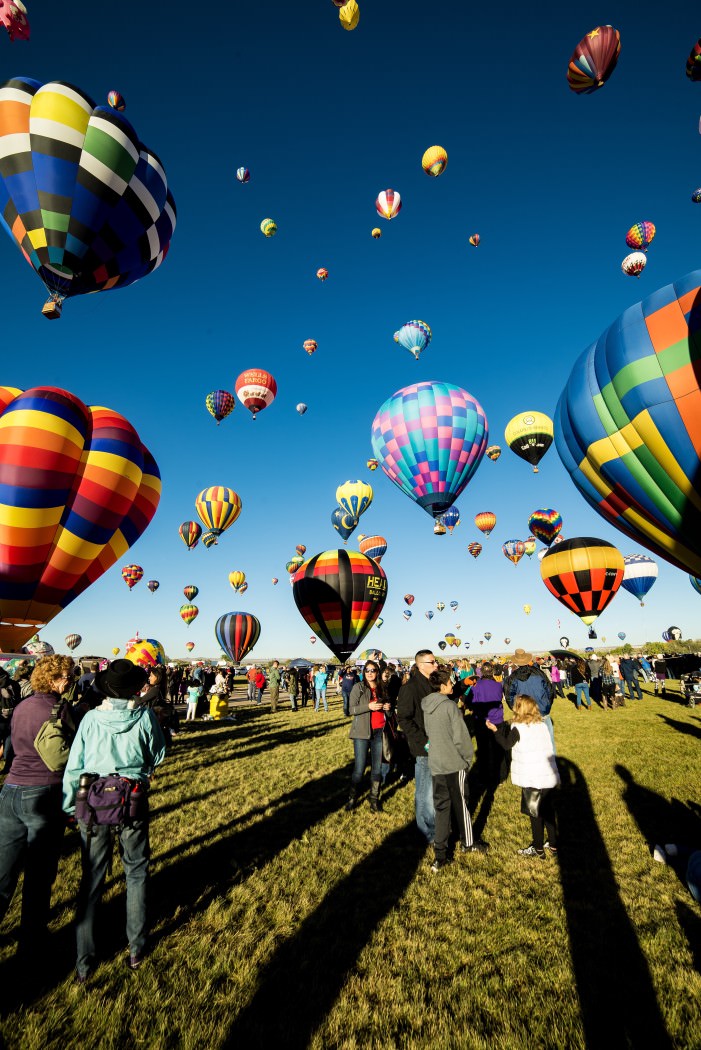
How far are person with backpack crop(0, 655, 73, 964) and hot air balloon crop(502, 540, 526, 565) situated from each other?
4742 cm

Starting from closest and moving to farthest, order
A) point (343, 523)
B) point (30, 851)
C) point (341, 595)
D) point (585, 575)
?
1. point (30, 851)
2. point (341, 595)
3. point (585, 575)
4. point (343, 523)

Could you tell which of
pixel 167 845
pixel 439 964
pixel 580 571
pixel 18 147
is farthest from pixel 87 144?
pixel 580 571

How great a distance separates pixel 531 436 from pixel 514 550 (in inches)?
976

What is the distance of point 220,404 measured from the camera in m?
26.5

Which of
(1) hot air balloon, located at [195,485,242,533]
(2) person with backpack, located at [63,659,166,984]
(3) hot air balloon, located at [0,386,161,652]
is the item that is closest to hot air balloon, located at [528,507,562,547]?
(1) hot air balloon, located at [195,485,242,533]

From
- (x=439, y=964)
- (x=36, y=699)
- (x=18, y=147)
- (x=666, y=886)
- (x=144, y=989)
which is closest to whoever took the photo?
(x=144, y=989)

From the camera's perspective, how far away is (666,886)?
14.4ft

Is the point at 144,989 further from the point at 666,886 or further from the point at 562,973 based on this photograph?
the point at 666,886

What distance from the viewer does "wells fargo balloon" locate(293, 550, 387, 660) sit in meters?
20.1

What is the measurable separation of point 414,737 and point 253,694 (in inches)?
869

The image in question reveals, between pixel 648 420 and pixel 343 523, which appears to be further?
pixel 343 523

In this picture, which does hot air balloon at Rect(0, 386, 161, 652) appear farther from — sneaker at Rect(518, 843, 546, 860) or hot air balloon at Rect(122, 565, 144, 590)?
hot air balloon at Rect(122, 565, 144, 590)

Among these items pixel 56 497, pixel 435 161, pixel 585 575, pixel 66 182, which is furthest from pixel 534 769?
pixel 435 161

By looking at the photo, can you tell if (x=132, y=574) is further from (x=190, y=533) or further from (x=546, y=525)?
(x=546, y=525)
